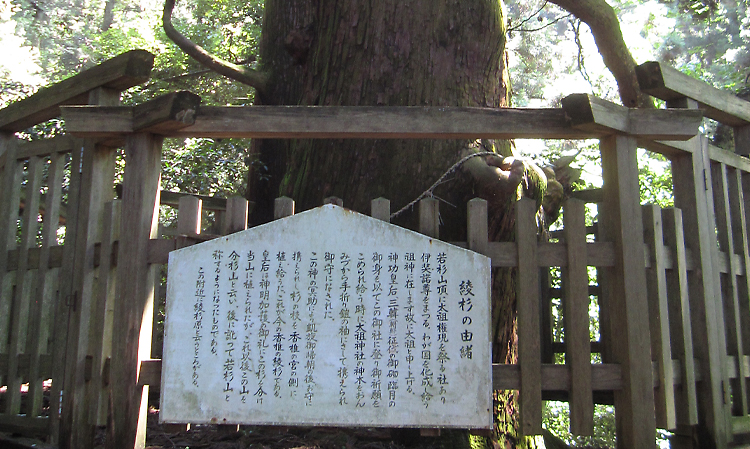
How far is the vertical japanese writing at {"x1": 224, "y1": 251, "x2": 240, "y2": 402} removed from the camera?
96.8 inches

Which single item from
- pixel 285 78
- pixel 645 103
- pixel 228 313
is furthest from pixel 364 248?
pixel 645 103

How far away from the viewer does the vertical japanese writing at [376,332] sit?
242 centimetres

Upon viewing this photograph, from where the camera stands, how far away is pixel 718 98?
3.61 metres

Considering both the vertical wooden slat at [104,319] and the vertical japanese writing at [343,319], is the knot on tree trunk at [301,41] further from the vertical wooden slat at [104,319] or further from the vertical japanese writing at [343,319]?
the vertical japanese writing at [343,319]

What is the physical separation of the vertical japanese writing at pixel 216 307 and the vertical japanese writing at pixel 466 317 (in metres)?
1.09

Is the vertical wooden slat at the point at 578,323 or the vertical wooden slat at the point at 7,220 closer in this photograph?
the vertical wooden slat at the point at 578,323

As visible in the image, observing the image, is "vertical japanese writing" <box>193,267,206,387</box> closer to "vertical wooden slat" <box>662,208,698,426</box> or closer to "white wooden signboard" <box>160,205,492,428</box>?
"white wooden signboard" <box>160,205,492,428</box>

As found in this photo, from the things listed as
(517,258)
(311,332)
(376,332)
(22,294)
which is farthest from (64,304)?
(517,258)

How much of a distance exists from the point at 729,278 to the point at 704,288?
0.56 metres

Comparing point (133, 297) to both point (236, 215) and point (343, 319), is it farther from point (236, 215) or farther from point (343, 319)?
point (343, 319)

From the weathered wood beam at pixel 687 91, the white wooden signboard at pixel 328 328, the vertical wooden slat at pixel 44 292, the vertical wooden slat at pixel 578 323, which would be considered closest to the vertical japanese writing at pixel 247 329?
the white wooden signboard at pixel 328 328

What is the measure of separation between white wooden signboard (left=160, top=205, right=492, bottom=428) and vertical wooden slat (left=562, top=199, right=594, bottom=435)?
0.41m

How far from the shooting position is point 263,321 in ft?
8.13

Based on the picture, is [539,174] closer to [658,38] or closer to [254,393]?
[254,393]
